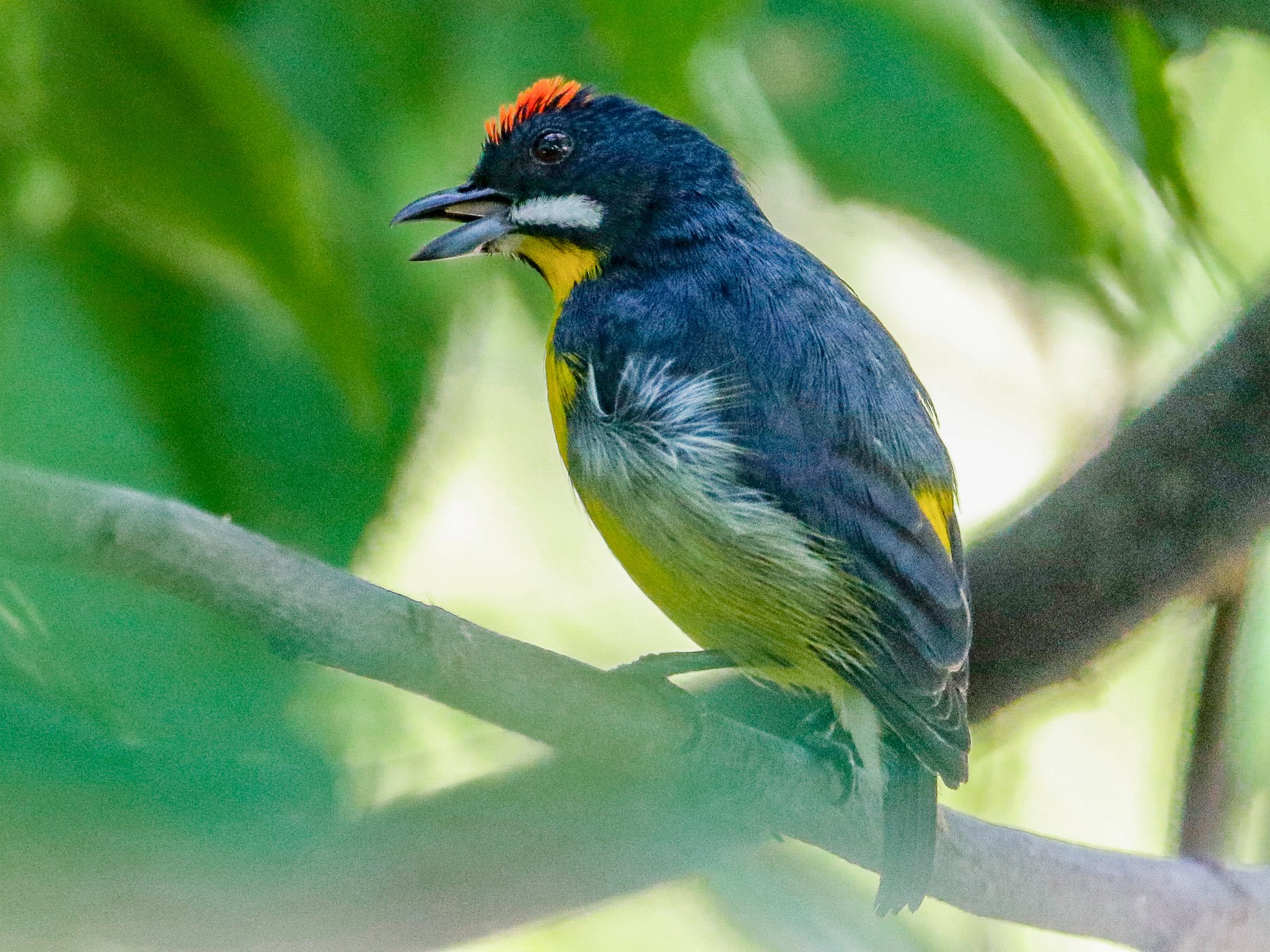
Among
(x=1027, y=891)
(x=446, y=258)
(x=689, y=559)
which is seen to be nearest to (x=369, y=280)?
(x=446, y=258)

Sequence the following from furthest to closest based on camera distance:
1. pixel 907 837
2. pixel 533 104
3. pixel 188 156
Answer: pixel 533 104, pixel 907 837, pixel 188 156

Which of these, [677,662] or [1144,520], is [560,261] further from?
[1144,520]

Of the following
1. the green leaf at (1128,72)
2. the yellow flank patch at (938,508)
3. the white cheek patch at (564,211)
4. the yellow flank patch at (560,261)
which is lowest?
the yellow flank patch at (938,508)

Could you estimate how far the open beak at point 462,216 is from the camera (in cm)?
161

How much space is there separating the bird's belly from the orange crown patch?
458 mm

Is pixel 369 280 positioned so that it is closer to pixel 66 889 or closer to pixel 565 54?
pixel 565 54

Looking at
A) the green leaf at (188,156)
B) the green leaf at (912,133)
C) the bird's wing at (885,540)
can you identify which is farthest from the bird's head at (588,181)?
the green leaf at (188,156)

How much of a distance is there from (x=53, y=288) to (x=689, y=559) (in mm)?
766

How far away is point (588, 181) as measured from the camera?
6.59 feet

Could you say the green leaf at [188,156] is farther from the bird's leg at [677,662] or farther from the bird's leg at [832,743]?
the bird's leg at [832,743]

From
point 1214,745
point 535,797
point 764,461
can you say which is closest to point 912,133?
point 764,461

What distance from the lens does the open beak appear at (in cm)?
161

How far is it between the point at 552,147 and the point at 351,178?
39 cm

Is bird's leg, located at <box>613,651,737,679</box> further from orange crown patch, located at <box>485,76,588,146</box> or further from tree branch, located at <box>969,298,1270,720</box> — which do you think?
orange crown patch, located at <box>485,76,588,146</box>
